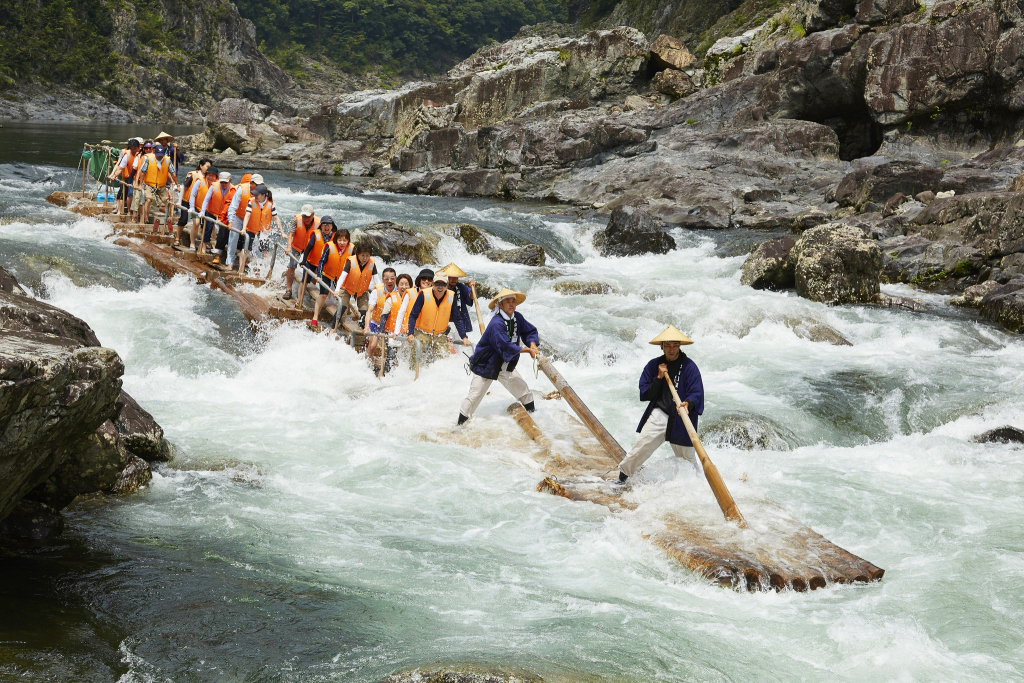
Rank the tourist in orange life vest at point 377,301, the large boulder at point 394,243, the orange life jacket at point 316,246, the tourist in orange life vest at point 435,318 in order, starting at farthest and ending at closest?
1. the large boulder at point 394,243
2. the orange life jacket at point 316,246
3. the tourist in orange life vest at point 377,301
4. the tourist in orange life vest at point 435,318

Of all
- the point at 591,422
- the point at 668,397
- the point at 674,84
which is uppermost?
the point at 674,84

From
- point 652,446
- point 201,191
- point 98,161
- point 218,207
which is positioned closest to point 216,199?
point 218,207

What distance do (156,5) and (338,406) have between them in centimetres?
9800

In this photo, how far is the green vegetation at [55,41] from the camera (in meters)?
72.6

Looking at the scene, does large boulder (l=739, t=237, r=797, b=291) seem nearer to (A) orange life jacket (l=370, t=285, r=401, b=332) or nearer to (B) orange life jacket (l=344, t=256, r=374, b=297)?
(B) orange life jacket (l=344, t=256, r=374, b=297)

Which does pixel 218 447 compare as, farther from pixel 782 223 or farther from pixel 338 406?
pixel 782 223

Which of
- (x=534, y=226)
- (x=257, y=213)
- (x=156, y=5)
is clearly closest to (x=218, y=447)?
(x=257, y=213)

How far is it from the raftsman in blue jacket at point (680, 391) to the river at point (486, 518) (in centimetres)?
45

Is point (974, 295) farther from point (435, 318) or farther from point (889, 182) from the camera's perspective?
point (435, 318)

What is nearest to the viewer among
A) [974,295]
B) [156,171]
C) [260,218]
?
[260,218]

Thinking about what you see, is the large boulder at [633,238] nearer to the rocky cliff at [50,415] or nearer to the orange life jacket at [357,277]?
the orange life jacket at [357,277]

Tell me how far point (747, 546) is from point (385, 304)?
614cm

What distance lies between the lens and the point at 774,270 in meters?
18.0

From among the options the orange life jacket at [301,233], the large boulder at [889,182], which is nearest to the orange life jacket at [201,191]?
the orange life jacket at [301,233]
